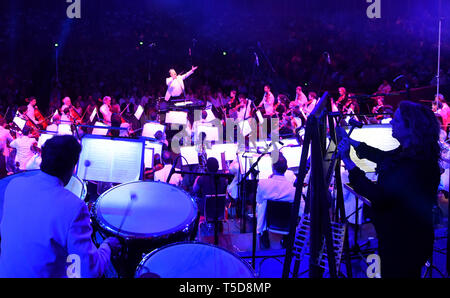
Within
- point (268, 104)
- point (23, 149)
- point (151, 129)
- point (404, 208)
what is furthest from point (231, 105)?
point (404, 208)

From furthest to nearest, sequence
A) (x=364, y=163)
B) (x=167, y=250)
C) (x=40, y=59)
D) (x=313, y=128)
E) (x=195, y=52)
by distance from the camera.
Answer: (x=195, y=52) → (x=40, y=59) → (x=364, y=163) → (x=167, y=250) → (x=313, y=128)

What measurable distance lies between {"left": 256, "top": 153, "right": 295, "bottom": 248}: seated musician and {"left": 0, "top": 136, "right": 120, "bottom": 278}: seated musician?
2681 mm

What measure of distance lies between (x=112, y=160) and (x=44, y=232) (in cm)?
131

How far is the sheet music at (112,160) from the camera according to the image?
304cm

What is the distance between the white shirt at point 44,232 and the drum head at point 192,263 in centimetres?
27

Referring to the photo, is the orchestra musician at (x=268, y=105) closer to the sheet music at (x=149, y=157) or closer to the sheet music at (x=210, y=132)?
the sheet music at (x=210, y=132)

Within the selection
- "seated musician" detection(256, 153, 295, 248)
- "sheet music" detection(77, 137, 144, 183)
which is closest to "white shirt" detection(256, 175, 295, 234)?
"seated musician" detection(256, 153, 295, 248)

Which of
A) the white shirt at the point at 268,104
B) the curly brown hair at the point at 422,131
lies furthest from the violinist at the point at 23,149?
the white shirt at the point at 268,104

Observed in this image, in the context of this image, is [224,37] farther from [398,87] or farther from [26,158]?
[26,158]

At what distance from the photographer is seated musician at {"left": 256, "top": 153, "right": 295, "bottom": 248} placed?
4297 mm

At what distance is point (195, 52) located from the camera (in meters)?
17.3
